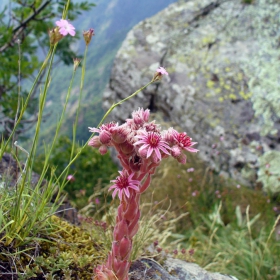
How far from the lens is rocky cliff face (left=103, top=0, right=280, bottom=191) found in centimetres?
502

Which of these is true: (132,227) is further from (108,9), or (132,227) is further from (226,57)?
(108,9)

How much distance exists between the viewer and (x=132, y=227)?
4.95ft

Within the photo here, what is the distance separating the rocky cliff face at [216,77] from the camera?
5020 millimetres

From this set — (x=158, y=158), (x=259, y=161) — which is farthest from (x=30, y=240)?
(x=259, y=161)

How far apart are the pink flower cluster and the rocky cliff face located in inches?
137

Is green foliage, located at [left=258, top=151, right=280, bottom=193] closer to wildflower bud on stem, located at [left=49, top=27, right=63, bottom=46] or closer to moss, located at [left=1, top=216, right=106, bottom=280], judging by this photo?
moss, located at [left=1, top=216, right=106, bottom=280]

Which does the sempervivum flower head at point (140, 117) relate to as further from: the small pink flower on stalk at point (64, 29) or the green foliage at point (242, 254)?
the green foliage at point (242, 254)

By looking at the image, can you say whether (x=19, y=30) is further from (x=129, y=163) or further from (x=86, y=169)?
(x=129, y=163)

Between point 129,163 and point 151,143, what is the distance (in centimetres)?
16

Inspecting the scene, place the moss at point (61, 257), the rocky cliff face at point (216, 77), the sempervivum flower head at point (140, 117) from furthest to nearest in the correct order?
1. the rocky cliff face at point (216, 77)
2. the moss at point (61, 257)
3. the sempervivum flower head at point (140, 117)

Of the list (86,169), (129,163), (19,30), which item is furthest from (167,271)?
(86,169)

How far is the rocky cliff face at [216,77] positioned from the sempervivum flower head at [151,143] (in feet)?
11.7

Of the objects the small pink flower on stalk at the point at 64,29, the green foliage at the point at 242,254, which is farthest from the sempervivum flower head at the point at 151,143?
the green foliage at the point at 242,254

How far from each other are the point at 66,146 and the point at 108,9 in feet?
509
